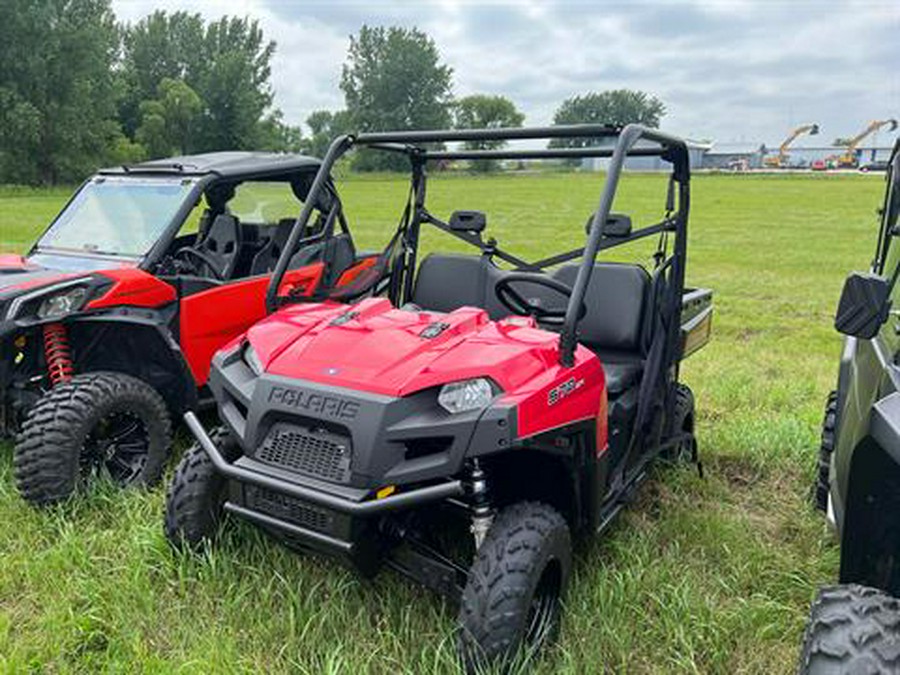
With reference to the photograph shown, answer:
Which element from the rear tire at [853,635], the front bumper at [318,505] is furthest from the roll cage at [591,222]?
the rear tire at [853,635]

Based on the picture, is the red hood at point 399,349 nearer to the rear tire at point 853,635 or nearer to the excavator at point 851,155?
the rear tire at point 853,635

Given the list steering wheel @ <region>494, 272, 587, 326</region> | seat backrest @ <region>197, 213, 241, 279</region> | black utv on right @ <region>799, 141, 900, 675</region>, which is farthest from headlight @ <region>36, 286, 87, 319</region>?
black utv on right @ <region>799, 141, 900, 675</region>

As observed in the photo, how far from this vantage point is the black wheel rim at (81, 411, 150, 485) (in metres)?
3.81

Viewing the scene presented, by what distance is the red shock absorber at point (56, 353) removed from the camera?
156 inches

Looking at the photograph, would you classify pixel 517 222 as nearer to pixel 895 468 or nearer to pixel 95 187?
pixel 95 187

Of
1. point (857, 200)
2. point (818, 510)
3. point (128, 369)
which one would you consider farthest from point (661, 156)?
point (857, 200)

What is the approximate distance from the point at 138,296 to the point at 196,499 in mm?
1589

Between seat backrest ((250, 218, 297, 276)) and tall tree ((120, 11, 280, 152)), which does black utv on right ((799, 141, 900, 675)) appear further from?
tall tree ((120, 11, 280, 152))

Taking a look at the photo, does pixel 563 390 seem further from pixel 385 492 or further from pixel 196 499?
pixel 196 499

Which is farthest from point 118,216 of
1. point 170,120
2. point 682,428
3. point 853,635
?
point 170,120

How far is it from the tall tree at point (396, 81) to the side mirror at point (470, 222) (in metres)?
66.8

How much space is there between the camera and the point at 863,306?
7.33 ft

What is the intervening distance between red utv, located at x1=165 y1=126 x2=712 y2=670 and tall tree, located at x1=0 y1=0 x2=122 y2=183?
3945 cm

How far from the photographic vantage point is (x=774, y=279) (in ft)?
41.1
